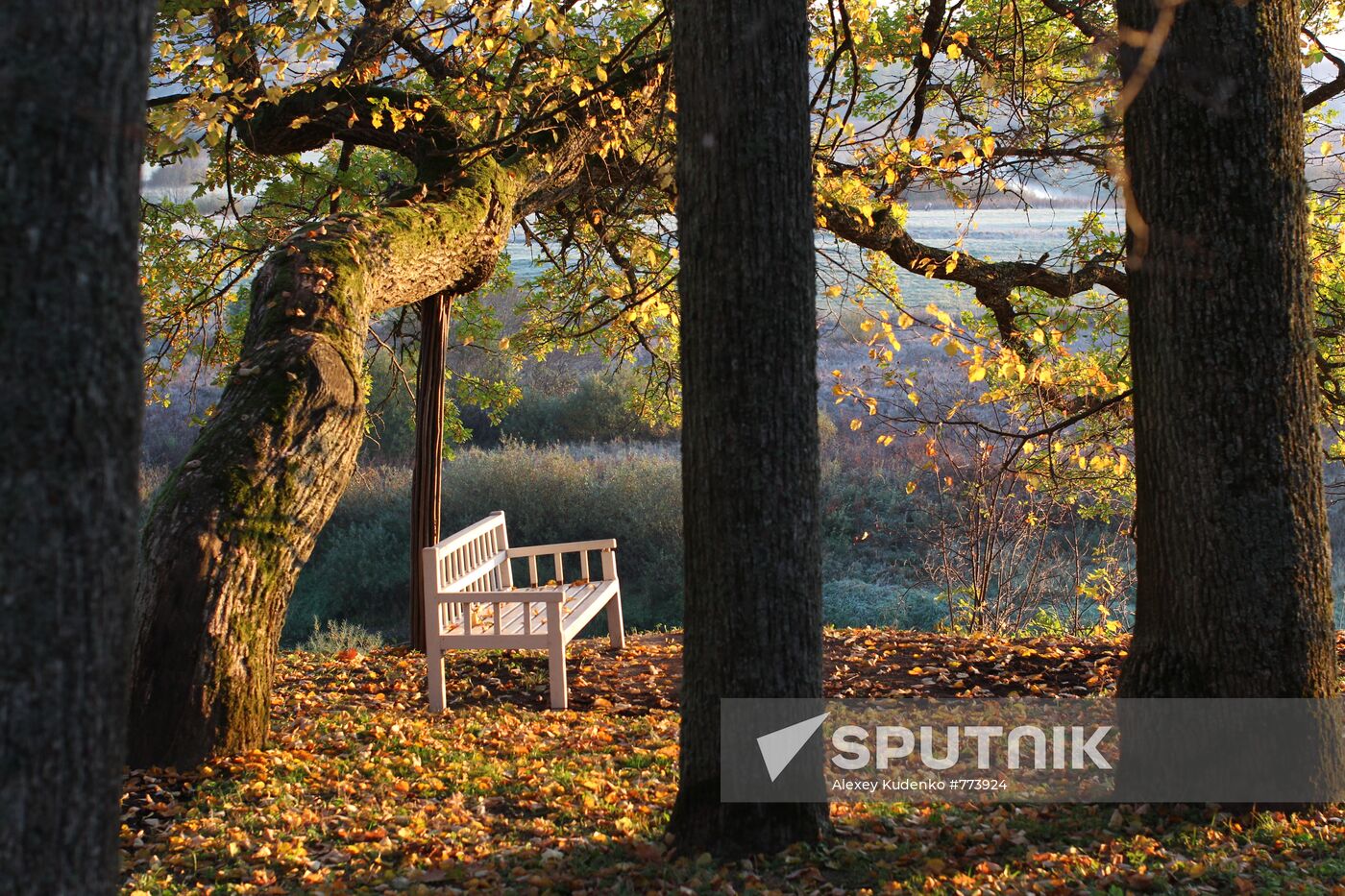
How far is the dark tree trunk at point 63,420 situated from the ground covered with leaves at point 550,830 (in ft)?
6.01

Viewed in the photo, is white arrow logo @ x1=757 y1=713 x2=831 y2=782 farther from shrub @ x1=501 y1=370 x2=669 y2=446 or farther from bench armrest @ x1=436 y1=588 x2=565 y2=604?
shrub @ x1=501 y1=370 x2=669 y2=446

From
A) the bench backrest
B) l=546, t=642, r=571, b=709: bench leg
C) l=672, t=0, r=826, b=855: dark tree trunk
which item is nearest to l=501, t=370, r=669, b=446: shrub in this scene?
the bench backrest

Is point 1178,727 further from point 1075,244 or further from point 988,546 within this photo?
point 988,546

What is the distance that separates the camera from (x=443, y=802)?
452 centimetres

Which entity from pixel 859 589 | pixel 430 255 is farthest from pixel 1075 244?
pixel 859 589

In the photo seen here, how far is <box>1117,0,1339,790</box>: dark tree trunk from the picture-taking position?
12.4 ft

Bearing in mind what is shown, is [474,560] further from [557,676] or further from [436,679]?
[557,676]

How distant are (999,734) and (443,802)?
266 cm

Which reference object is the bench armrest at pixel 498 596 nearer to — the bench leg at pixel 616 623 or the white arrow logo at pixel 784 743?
the bench leg at pixel 616 623

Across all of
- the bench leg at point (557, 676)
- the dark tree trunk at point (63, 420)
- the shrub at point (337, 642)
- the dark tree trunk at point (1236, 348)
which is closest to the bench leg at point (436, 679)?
the bench leg at point (557, 676)

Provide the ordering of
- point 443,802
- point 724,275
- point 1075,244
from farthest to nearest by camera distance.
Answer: point 1075,244
point 443,802
point 724,275

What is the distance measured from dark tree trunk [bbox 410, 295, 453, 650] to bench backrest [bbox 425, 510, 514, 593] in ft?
2.24

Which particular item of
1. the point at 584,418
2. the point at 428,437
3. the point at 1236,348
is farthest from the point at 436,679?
the point at 584,418

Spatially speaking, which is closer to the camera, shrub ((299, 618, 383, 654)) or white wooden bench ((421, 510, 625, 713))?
white wooden bench ((421, 510, 625, 713))
